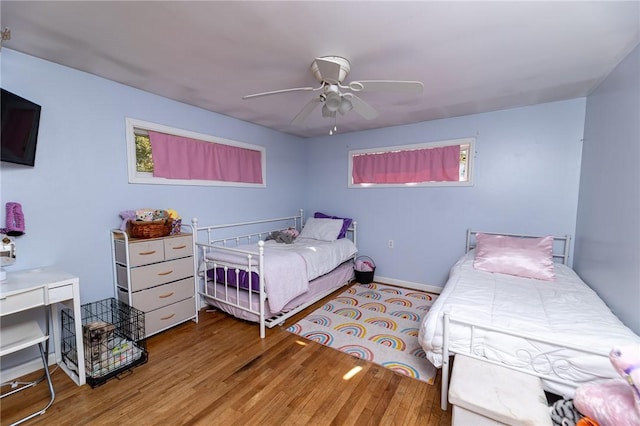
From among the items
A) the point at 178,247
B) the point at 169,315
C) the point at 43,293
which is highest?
the point at 178,247

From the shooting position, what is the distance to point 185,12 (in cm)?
143

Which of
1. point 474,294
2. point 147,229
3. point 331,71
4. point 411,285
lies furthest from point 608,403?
point 147,229

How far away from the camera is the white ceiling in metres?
1.41

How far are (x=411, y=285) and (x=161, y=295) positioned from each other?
3.03 m

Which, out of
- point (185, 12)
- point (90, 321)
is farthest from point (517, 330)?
point (90, 321)

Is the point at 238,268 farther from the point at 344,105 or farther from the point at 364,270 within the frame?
the point at 364,270

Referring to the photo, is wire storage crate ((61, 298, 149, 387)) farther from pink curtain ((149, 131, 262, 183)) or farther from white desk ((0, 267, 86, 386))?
pink curtain ((149, 131, 262, 183))

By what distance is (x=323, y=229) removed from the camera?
388cm

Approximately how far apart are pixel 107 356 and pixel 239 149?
2.49 meters

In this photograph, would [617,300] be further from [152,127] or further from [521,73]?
[152,127]

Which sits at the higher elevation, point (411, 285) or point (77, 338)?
point (77, 338)

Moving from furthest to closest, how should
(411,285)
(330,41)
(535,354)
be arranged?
(411,285), (330,41), (535,354)

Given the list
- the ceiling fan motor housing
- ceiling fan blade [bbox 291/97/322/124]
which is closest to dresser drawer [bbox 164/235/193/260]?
ceiling fan blade [bbox 291/97/322/124]

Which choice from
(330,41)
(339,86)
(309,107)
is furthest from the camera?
(309,107)
